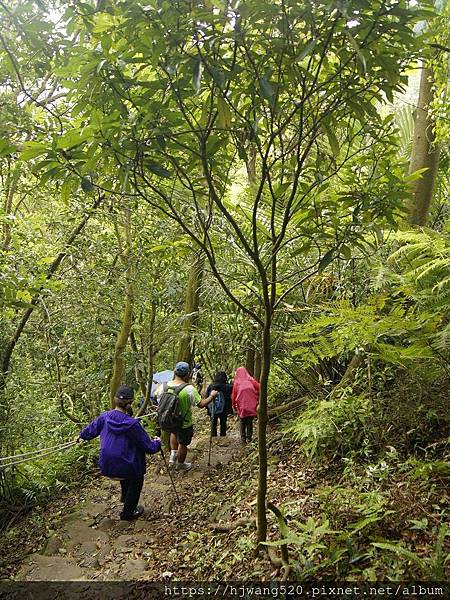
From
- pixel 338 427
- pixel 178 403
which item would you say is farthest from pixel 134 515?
pixel 338 427

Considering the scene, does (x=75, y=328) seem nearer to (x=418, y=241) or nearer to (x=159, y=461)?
(x=159, y=461)

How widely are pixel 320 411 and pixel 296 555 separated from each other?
1.80 metres

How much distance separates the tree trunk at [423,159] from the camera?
4777 millimetres

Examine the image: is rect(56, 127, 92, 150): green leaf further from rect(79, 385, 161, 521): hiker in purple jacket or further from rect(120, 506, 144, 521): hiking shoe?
rect(120, 506, 144, 521): hiking shoe

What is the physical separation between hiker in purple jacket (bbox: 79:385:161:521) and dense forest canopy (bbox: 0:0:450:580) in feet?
4.50

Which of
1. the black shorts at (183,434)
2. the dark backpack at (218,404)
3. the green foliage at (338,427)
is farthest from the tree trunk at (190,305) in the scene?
the green foliage at (338,427)

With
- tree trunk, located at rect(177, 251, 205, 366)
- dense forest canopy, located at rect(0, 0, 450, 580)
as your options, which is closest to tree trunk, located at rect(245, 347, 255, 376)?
dense forest canopy, located at rect(0, 0, 450, 580)

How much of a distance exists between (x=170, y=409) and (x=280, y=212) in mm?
2828

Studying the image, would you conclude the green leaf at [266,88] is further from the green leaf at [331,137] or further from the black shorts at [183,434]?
the black shorts at [183,434]

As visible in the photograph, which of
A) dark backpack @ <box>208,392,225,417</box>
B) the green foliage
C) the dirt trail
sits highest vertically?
the green foliage

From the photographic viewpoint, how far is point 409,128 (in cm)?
612

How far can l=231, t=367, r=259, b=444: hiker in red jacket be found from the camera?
693cm

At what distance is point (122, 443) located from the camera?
477 centimetres

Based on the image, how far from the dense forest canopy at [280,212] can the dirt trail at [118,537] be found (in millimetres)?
876
